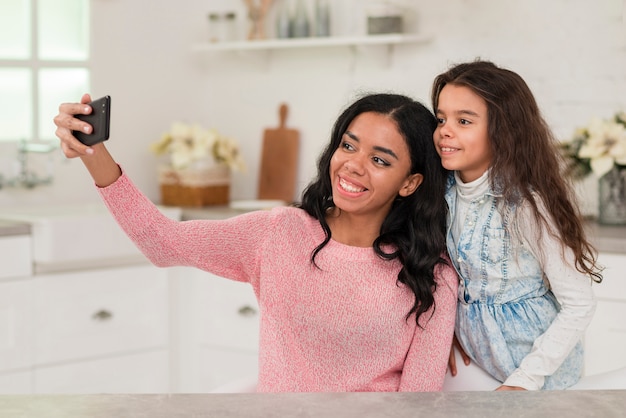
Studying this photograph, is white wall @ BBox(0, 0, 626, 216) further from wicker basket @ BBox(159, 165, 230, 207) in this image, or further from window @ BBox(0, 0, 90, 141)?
wicker basket @ BBox(159, 165, 230, 207)

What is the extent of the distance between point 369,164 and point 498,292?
0.34m

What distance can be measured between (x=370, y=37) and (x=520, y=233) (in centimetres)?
184

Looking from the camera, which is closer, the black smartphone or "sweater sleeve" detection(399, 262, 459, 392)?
the black smartphone

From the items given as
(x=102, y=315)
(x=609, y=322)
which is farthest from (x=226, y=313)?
(x=609, y=322)

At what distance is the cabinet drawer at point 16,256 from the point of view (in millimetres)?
3131

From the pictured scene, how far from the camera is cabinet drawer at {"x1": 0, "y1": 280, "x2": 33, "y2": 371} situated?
314 centimetres

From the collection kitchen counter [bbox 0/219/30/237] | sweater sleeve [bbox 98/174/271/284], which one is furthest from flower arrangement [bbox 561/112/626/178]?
kitchen counter [bbox 0/219/30/237]

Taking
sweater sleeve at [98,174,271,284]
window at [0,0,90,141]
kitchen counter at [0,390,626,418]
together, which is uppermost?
window at [0,0,90,141]

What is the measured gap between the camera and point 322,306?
1.89 meters

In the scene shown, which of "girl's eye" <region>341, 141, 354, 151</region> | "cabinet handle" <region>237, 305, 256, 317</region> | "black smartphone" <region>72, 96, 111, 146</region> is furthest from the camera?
"cabinet handle" <region>237, 305, 256, 317</region>

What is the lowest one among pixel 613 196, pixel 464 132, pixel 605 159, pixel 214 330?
pixel 214 330

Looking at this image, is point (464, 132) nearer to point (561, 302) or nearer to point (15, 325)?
point (561, 302)

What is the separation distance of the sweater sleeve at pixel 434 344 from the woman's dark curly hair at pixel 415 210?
2 centimetres

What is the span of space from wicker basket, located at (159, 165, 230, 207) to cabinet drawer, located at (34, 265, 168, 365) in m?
0.39
